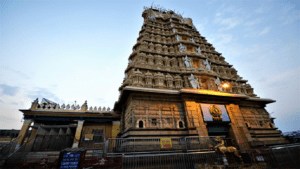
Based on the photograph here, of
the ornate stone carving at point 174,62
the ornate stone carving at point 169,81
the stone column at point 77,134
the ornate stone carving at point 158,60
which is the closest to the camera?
the stone column at point 77,134

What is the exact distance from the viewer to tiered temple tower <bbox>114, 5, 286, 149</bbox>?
12.8 m

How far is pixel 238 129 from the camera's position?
1445 cm

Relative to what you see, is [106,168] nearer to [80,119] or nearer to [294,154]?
[294,154]

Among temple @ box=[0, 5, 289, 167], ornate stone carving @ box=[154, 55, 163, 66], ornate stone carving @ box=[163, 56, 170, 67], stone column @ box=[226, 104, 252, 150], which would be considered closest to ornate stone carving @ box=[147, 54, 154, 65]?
temple @ box=[0, 5, 289, 167]

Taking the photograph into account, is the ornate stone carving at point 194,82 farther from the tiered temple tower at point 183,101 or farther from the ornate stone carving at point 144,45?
the ornate stone carving at point 144,45

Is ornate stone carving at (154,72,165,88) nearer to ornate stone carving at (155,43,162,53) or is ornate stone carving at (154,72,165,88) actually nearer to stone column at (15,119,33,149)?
ornate stone carving at (155,43,162,53)

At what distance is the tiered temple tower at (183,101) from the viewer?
12.8m

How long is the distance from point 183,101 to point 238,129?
280 inches

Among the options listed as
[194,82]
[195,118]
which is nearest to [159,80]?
[194,82]

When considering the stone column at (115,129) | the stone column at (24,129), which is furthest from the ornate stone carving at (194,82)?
the stone column at (24,129)

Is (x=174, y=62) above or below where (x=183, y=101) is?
above

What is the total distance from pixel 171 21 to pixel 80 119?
2577 centimetres

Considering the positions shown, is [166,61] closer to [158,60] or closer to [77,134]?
[158,60]

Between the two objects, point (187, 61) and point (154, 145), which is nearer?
point (154, 145)
